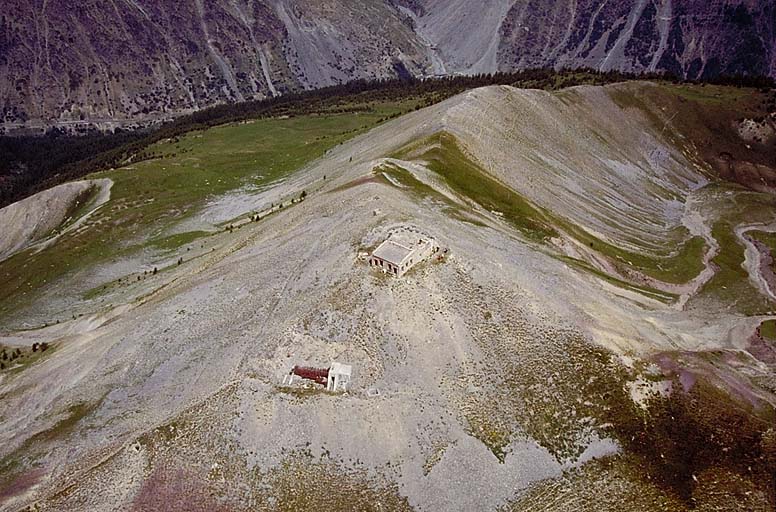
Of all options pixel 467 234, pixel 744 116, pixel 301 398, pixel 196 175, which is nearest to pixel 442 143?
pixel 467 234

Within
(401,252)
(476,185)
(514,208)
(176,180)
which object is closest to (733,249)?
(514,208)

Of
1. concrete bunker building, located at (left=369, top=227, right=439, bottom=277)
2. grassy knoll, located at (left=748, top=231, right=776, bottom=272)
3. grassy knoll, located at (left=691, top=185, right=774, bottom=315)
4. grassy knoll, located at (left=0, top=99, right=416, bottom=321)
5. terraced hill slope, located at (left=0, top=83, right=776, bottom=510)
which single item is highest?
concrete bunker building, located at (left=369, top=227, right=439, bottom=277)

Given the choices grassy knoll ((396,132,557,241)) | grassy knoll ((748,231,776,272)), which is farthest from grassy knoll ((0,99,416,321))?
grassy knoll ((748,231,776,272))

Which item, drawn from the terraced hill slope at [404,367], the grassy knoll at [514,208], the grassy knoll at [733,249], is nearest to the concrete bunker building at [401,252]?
the terraced hill slope at [404,367]

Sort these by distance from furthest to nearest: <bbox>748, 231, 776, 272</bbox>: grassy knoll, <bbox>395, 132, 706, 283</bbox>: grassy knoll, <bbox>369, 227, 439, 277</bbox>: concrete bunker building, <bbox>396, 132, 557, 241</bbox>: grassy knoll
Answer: <bbox>748, 231, 776, 272</bbox>: grassy knoll, <bbox>395, 132, 706, 283</bbox>: grassy knoll, <bbox>396, 132, 557, 241</bbox>: grassy knoll, <bbox>369, 227, 439, 277</bbox>: concrete bunker building

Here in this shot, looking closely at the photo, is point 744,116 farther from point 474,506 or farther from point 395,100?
point 474,506

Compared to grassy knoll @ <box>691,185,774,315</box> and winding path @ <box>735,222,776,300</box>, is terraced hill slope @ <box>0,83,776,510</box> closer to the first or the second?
grassy knoll @ <box>691,185,774,315</box>

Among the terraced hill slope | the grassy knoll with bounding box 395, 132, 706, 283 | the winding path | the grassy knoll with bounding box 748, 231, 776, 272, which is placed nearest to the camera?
the terraced hill slope
